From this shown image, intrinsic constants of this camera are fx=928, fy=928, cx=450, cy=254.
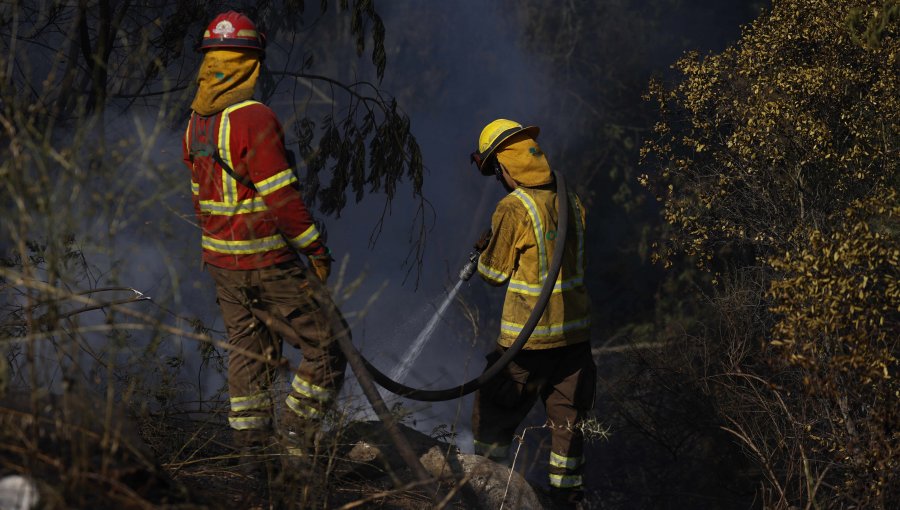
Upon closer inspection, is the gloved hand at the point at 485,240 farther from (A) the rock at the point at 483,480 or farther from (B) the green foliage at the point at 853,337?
(B) the green foliage at the point at 853,337

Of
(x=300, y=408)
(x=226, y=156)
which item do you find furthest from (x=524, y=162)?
(x=300, y=408)

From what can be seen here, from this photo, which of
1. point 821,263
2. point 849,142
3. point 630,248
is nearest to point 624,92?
point 630,248

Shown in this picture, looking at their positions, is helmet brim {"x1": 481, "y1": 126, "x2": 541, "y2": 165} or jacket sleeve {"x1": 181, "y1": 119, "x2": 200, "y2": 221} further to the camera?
helmet brim {"x1": 481, "y1": 126, "x2": 541, "y2": 165}

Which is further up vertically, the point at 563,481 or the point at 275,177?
the point at 275,177

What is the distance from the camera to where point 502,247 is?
4.00m

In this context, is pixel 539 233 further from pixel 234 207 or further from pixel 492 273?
pixel 234 207

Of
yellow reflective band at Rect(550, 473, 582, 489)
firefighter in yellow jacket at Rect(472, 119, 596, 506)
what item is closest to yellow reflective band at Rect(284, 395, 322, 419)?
firefighter in yellow jacket at Rect(472, 119, 596, 506)

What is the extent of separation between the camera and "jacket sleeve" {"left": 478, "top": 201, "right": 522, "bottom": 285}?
157 inches

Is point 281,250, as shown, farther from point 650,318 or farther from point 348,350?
point 650,318

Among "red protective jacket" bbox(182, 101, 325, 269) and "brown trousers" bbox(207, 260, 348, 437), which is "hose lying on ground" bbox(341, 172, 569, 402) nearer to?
"brown trousers" bbox(207, 260, 348, 437)

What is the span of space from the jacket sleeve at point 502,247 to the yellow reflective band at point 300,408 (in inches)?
40.1

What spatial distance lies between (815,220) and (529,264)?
2.77m

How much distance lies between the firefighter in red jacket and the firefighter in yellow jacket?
36.1 inches

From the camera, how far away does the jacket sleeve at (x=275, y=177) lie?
10.6ft
